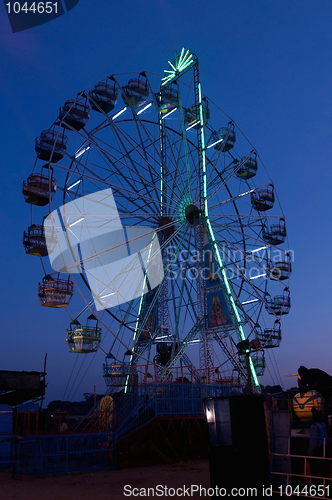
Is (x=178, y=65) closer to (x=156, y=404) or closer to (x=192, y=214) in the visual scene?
(x=192, y=214)

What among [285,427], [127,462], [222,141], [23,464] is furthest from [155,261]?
[285,427]

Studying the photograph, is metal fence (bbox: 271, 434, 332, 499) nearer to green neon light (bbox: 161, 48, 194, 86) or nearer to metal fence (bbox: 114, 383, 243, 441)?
metal fence (bbox: 114, 383, 243, 441)

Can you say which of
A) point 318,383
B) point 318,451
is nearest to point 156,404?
point 318,383

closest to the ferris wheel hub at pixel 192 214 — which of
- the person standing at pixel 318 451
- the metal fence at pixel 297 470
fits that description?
the metal fence at pixel 297 470

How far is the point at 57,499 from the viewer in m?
10.5

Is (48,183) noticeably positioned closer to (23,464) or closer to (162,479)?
(23,464)

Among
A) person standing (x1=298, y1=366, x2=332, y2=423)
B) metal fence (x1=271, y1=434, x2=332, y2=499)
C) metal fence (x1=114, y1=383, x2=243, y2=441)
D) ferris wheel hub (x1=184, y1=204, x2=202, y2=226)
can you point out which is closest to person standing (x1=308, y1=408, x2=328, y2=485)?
metal fence (x1=271, y1=434, x2=332, y2=499)

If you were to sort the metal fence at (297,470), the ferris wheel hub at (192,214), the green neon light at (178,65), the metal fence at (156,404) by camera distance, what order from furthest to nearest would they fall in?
1. the green neon light at (178,65)
2. the ferris wheel hub at (192,214)
3. the metal fence at (156,404)
4. the metal fence at (297,470)

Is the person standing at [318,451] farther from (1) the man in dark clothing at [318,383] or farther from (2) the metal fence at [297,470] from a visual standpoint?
(1) the man in dark clothing at [318,383]

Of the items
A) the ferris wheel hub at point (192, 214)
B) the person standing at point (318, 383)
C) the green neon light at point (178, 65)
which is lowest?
the person standing at point (318, 383)

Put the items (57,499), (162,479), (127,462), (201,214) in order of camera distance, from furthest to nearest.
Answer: (201,214)
(127,462)
(162,479)
(57,499)

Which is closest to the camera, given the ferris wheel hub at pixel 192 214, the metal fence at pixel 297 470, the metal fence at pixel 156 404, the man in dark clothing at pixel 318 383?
the metal fence at pixel 297 470

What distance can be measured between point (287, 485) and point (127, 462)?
9414mm

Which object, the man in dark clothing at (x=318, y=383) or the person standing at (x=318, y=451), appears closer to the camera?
the person standing at (x=318, y=451)
